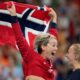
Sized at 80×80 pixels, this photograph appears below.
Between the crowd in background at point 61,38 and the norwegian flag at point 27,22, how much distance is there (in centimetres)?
152

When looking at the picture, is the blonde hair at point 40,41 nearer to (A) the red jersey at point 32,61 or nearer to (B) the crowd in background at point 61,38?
(A) the red jersey at point 32,61

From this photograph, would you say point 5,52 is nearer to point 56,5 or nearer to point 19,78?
point 19,78

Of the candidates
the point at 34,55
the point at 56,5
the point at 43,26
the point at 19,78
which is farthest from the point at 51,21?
the point at 56,5

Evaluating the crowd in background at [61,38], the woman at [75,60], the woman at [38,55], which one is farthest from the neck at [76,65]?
the crowd in background at [61,38]

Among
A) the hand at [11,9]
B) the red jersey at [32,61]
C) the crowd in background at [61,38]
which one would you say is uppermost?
the hand at [11,9]

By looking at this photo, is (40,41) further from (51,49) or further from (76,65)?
(76,65)

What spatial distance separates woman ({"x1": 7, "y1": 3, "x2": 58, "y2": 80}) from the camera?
4.12 metres

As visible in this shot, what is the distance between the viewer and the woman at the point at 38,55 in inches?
162

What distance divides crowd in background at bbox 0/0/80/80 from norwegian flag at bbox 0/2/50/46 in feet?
4.97

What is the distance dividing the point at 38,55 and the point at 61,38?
4.85 meters

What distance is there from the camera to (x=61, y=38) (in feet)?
29.5

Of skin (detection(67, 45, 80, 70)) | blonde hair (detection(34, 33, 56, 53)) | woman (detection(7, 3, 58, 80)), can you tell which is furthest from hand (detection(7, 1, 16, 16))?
skin (detection(67, 45, 80, 70))

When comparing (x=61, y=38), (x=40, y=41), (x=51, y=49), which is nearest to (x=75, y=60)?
(x=51, y=49)

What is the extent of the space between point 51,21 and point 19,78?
7.89 feet
